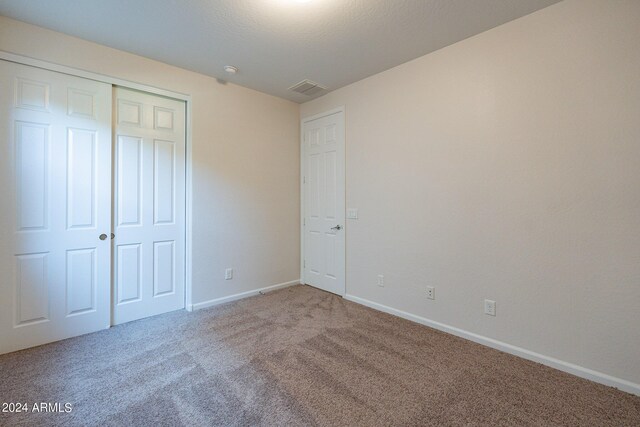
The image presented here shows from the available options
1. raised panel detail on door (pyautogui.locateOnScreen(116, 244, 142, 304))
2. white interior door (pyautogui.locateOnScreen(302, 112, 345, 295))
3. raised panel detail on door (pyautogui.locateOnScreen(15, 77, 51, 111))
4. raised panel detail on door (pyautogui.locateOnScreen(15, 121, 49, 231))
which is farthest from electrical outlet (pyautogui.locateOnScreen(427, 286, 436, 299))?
raised panel detail on door (pyautogui.locateOnScreen(15, 77, 51, 111))

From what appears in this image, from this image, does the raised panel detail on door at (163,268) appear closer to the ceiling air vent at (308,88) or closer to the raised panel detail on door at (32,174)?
the raised panel detail on door at (32,174)

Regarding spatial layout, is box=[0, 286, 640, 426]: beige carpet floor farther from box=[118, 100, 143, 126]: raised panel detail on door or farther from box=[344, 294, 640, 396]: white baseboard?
box=[118, 100, 143, 126]: raised panel detail on door

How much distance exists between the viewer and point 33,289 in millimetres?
2311

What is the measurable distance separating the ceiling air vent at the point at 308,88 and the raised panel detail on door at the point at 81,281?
2774 millimetres

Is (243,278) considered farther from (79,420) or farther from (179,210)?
(79,420)

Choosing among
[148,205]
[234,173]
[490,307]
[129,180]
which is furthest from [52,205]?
[490,307]

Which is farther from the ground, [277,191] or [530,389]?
[277,191]

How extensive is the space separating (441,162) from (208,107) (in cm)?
262

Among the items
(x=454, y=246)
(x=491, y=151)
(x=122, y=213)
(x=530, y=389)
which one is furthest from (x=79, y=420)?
(x=491, y=151)

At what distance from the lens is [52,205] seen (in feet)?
7.76

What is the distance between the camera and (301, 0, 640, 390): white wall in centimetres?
181

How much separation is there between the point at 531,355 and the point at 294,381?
182 centimetres

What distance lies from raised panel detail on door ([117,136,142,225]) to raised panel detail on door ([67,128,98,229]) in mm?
205

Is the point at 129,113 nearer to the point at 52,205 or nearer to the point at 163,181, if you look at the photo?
the point at 163,181
